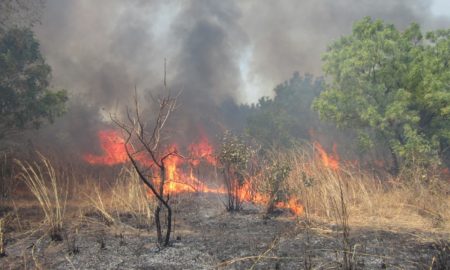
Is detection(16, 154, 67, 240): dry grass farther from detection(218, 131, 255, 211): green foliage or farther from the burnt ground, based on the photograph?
detection(218, 131, 255, 211): green foliage

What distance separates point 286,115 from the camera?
32812 mm

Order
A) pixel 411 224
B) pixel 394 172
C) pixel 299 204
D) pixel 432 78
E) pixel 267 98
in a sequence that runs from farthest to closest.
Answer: pixel 267 98 < pixel 394 172 < pixel 432 78 < pixel 299 204 < pixel 411 224

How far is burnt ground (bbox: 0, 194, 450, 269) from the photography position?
560 centimetres

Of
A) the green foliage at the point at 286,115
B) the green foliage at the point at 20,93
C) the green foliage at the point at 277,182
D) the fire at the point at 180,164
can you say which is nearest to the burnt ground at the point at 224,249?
the green foliage at the point at 277,182

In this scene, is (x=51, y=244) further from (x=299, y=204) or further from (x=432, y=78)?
(x=432, y=78)

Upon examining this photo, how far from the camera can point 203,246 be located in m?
6.89

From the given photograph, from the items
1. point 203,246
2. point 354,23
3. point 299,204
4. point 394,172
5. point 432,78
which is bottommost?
point 203,246

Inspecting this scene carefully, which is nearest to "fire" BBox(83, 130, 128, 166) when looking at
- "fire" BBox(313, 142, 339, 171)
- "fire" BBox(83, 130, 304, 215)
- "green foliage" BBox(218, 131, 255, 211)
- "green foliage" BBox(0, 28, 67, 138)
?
"fire" BBox(83, 130, 304, 215)

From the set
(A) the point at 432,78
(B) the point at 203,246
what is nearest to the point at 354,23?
(A) the point at 432,78

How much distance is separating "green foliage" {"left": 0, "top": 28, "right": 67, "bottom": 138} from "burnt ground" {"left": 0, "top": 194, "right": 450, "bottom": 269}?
1018 centimetres

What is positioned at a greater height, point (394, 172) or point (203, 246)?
point (394, 172)

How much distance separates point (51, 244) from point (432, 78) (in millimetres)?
16487

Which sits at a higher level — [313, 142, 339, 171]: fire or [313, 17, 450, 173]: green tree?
[313, 17, 450, 173]: green tree

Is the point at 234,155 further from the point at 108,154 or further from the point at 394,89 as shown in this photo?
the point at 108,154
